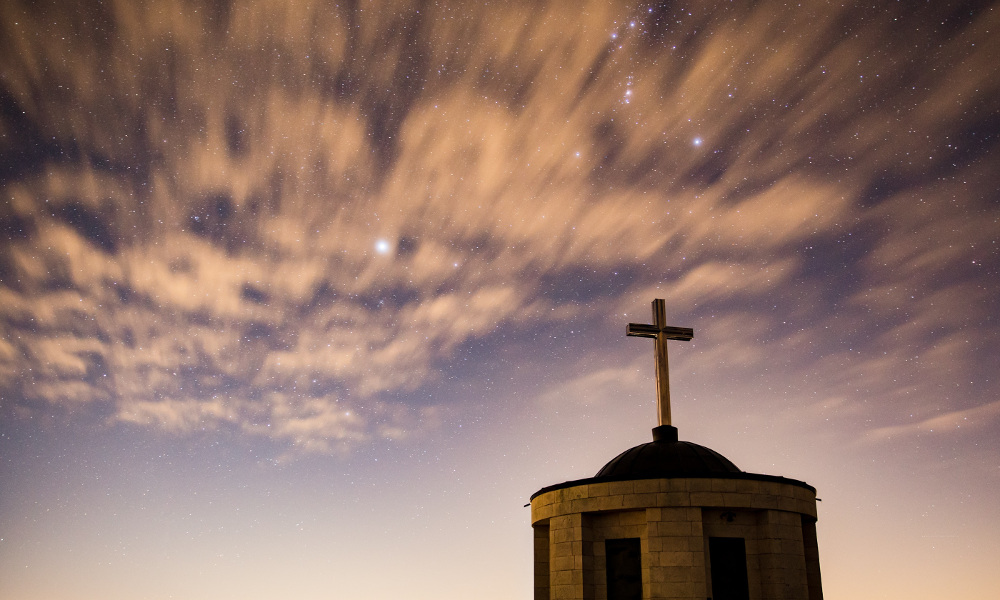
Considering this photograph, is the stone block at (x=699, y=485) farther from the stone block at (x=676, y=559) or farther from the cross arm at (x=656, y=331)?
the cross arm at (x=656, y=331)

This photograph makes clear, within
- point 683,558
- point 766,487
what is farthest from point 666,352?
point 683,558

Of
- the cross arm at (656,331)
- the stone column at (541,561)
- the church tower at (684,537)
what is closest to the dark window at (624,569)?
the church tower at (684,537)

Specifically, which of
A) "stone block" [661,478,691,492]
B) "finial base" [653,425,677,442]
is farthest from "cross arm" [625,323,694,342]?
"stone block" [661,478,691,492]

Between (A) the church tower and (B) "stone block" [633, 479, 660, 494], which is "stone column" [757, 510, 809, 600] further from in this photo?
(B) "stone block" [633, 479, 660, 494]

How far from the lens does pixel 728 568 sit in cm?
1844

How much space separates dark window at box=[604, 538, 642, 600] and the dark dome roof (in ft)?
5.63

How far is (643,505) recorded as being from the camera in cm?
1867

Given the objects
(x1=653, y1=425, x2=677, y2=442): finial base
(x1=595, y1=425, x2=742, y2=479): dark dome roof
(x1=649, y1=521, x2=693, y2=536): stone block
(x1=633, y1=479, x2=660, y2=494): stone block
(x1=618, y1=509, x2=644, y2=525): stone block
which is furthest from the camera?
(x1=653, y1=425, x2=677, y2=442): finial base

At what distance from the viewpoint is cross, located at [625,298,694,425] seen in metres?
22.5

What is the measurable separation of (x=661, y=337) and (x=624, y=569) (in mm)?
7227

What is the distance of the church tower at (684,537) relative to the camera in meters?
18.1

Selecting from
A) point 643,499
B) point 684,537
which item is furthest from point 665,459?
point 684,537

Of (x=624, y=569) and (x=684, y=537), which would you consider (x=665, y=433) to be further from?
(x=624, y=569)

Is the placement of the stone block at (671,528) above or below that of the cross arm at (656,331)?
below
